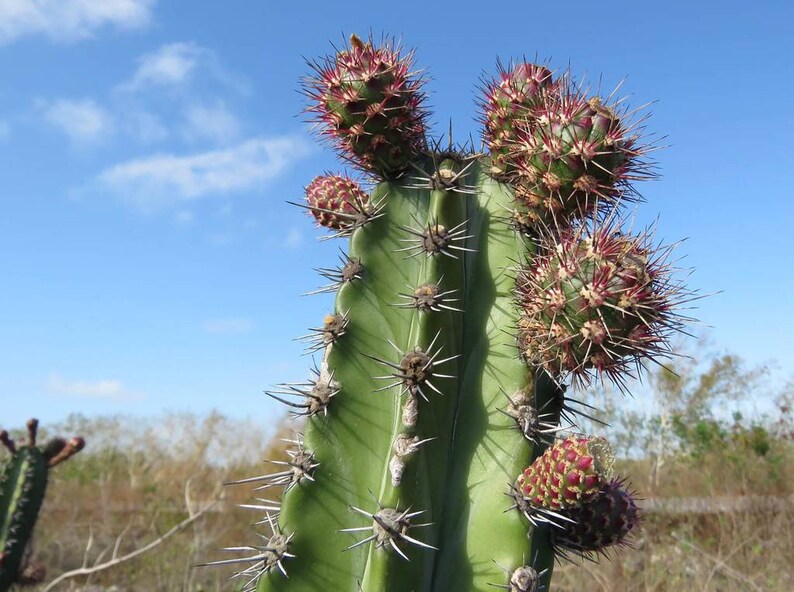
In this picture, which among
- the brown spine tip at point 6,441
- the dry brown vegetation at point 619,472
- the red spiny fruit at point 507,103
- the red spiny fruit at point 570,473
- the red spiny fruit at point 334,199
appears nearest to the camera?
the red spiny fruit at point 570,473

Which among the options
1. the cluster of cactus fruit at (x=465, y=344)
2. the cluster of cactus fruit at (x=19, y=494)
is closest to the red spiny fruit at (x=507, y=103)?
the cluster of cactus fruit at (x=465, y=344)

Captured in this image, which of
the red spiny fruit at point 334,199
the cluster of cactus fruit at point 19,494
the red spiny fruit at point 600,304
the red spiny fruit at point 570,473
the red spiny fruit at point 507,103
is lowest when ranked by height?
the cluster of cactus fruit at point 19,494

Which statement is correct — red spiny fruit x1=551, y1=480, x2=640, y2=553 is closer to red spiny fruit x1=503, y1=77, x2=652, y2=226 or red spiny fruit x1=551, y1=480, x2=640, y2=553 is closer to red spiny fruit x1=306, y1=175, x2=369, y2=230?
red spiny fruit x1=503, y1=77, x2=652, y2=226

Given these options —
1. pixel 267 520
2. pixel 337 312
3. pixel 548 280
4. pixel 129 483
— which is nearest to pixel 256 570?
pixel 267 520

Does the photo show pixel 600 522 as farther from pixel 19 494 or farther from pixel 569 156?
pixel 19 494

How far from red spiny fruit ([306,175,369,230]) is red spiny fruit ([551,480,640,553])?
1058mm

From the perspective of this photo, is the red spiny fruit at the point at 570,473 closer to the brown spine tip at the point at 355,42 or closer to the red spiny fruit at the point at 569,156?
the red spiny fruit at the point at 569,156

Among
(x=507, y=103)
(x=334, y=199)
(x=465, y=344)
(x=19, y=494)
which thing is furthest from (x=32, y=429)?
(x=507, y=103)

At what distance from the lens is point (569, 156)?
1698 mm

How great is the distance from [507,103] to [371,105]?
0.39 m

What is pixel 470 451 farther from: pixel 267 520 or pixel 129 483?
pixel 129 483

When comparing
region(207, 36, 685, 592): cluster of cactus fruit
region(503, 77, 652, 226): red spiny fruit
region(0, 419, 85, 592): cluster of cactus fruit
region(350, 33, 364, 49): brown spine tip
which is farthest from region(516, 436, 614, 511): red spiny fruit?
region(0, 419, 85, 592): cluster of cactus fruit

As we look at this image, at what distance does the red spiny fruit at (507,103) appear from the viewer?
1894mm

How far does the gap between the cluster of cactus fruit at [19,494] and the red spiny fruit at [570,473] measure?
3.22 m
